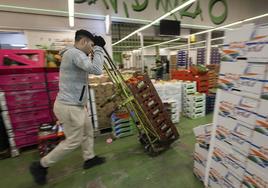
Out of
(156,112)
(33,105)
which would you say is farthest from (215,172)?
(33,105)

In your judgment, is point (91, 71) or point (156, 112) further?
point (156, 112)

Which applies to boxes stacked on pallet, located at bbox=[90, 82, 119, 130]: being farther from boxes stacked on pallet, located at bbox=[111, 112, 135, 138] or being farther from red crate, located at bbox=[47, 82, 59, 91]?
red crate, located at bbox=[47, 82, 59, 91]

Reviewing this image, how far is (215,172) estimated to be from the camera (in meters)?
1.65

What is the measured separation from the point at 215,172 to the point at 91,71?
5.48ft

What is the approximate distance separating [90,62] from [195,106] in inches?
117

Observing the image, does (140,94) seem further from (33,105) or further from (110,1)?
(110,1)

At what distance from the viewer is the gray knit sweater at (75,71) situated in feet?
5.91

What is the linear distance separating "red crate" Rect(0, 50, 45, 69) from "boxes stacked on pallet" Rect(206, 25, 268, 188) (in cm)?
279

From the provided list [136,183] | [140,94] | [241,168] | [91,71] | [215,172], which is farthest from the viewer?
[140,94]

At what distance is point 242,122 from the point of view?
1364 millimetres

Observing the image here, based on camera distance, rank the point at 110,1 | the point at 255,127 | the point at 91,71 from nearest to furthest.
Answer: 1. the point at 255,127
2. the point at 91,71
3. the point at 110,1

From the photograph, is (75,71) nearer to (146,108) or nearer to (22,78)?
(146,108)

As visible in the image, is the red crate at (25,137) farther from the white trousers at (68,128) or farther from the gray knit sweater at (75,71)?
the gray knit sweater at (75,71)

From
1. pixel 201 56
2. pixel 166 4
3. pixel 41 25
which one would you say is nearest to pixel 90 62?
pixel 41 25
